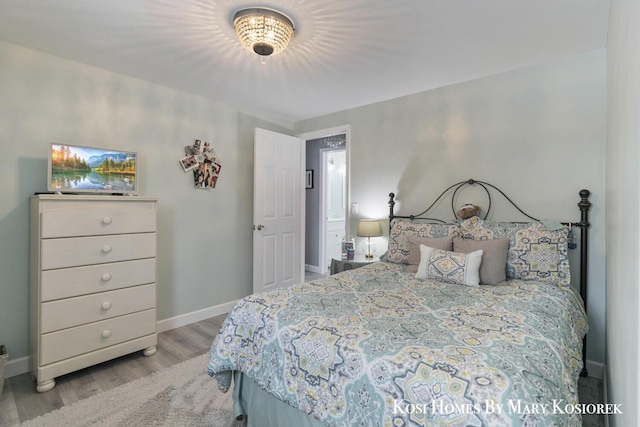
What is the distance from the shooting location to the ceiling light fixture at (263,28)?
187 cm

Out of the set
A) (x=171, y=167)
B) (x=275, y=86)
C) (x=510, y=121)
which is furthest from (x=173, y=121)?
(x=510, y=121)

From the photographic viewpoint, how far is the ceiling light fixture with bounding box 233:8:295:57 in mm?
1865

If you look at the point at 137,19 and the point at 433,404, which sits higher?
the point at 137,19

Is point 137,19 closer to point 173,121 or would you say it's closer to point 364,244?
point 173,121

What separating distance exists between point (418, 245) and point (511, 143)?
1.19m

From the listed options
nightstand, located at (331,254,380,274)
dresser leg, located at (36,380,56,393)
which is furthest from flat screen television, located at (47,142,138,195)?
nightstand, located at (331,254,380,274)

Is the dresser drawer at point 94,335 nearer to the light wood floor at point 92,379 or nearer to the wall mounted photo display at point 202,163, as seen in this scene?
the light wood floor at point 92,379

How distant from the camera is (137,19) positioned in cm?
196

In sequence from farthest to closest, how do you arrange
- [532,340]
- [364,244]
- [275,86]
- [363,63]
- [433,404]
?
Answer: [364,244], [275,86], [363,63], [532,340], [433,404]

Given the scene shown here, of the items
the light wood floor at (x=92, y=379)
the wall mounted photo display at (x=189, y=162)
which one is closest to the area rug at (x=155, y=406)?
the light wood floor at (x=92, y=379)

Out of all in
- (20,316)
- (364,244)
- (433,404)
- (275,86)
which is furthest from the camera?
(364,244)

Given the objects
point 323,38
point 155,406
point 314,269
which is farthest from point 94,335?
point 314,269

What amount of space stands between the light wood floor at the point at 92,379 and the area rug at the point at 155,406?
105mm

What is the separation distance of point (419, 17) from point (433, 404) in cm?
203
